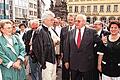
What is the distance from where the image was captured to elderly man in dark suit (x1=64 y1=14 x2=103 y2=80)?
7.65 meters

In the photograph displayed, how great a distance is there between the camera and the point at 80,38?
25.3 feet

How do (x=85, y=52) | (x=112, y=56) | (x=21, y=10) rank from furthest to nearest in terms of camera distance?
(x=21, y=10) < (x=85, y=52) < (x=112, y=56)

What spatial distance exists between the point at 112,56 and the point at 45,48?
67.0 inches

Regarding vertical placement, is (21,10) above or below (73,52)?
below

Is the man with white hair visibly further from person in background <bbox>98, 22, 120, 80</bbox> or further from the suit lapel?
person in background <bbox>98, 22, 120, 80</bbox>

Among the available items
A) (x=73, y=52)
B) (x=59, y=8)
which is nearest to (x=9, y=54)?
(x=73, y=52)

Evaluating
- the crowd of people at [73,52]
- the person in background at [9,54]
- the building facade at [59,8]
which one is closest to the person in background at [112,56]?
the crowd of people at [73,52]

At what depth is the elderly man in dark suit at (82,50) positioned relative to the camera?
765 centimetres

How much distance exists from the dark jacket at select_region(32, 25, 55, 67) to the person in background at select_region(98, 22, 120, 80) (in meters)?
1.42

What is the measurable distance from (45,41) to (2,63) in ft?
4.06

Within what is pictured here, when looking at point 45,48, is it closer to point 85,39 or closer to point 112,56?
point 85,39

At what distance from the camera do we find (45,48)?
306 inches

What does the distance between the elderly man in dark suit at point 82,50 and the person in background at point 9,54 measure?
4.22 feet

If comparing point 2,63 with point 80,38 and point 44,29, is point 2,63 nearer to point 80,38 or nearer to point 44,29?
point 44,29
